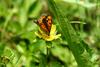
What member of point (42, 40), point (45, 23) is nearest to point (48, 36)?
point (45, 23)

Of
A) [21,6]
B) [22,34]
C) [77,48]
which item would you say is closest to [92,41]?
[22,34]

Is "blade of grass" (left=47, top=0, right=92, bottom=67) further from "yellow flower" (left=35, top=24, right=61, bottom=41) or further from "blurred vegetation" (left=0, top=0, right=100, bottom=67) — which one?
"yellow flower" (left=35, top=24, right=61, bottom=41)

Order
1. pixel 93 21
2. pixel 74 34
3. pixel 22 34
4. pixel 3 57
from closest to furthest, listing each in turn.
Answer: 1. pixel 74 34
2. pixel 3 57
3. pixel 22 34
4. pixel 93 21

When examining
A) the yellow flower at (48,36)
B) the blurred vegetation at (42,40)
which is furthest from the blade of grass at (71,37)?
the yellow flower at (48,36)

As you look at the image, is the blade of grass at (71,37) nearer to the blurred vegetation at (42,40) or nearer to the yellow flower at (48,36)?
the blurred vegetation at (42,40)

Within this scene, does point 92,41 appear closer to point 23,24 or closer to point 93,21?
point 93,21

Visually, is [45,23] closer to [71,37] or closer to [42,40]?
[71,37]
